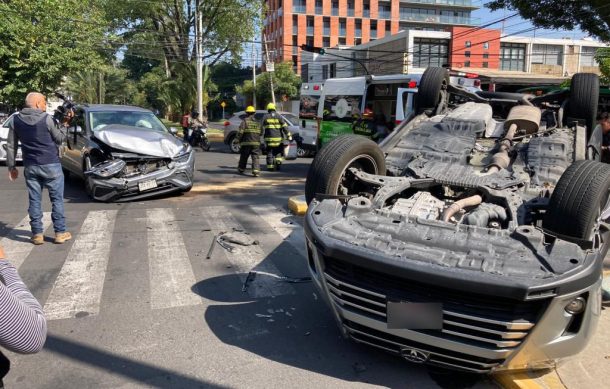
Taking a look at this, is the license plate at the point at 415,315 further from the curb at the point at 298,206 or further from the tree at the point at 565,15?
the tree at the point at 565,15

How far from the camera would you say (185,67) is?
33.3m

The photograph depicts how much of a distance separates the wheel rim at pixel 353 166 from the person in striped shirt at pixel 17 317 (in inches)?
103

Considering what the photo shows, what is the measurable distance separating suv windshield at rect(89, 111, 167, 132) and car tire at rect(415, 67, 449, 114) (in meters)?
5.53

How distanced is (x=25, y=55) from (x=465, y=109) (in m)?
20.7

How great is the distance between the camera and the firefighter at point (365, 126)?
12922 mm

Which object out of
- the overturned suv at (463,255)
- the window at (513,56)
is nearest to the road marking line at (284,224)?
the overturned suv at (463,255)

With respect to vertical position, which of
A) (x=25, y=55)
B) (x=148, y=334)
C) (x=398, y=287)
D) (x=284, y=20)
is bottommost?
(x=148, y=334)

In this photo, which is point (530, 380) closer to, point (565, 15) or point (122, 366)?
point (122, 366)

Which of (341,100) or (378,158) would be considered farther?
(341,100)

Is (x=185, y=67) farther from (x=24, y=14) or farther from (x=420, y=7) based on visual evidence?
(x=420, y=7)

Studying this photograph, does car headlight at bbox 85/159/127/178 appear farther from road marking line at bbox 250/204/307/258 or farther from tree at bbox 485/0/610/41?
tree at bbox 485/0/610/41

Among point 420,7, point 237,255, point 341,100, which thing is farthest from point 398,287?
point 420,7

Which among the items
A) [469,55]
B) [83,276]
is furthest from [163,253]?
[469,55]

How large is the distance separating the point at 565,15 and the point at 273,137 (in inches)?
391
